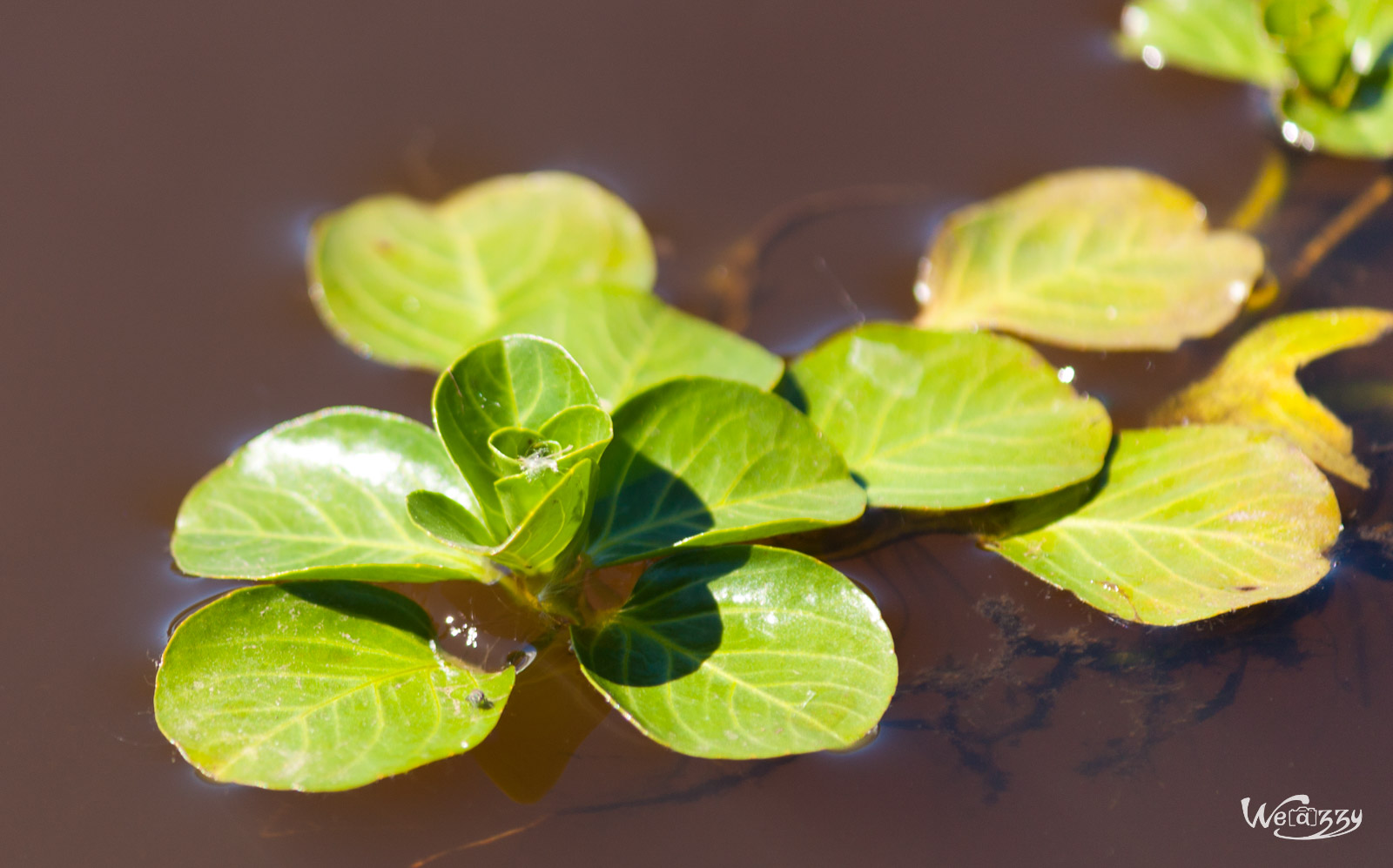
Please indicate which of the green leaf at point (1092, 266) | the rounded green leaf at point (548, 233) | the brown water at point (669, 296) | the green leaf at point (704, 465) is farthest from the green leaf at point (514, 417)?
the green leaf at point (1092, 266)

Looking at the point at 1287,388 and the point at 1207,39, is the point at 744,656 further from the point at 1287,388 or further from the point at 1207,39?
the point at 1207,39

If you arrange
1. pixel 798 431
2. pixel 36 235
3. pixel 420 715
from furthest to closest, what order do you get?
pixel 36 235 < pixel 798 431 < pixel 420 715

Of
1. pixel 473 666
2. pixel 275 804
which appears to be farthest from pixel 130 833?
pixel 473 666

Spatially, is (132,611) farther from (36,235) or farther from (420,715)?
(36,235)

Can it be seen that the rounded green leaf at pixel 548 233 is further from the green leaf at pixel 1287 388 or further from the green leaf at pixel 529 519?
the green leaf at pixel 1287 388

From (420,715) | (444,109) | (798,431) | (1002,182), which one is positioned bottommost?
Answer: (420,715)

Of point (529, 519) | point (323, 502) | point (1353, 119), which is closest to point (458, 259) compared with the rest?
point (323, 502)
